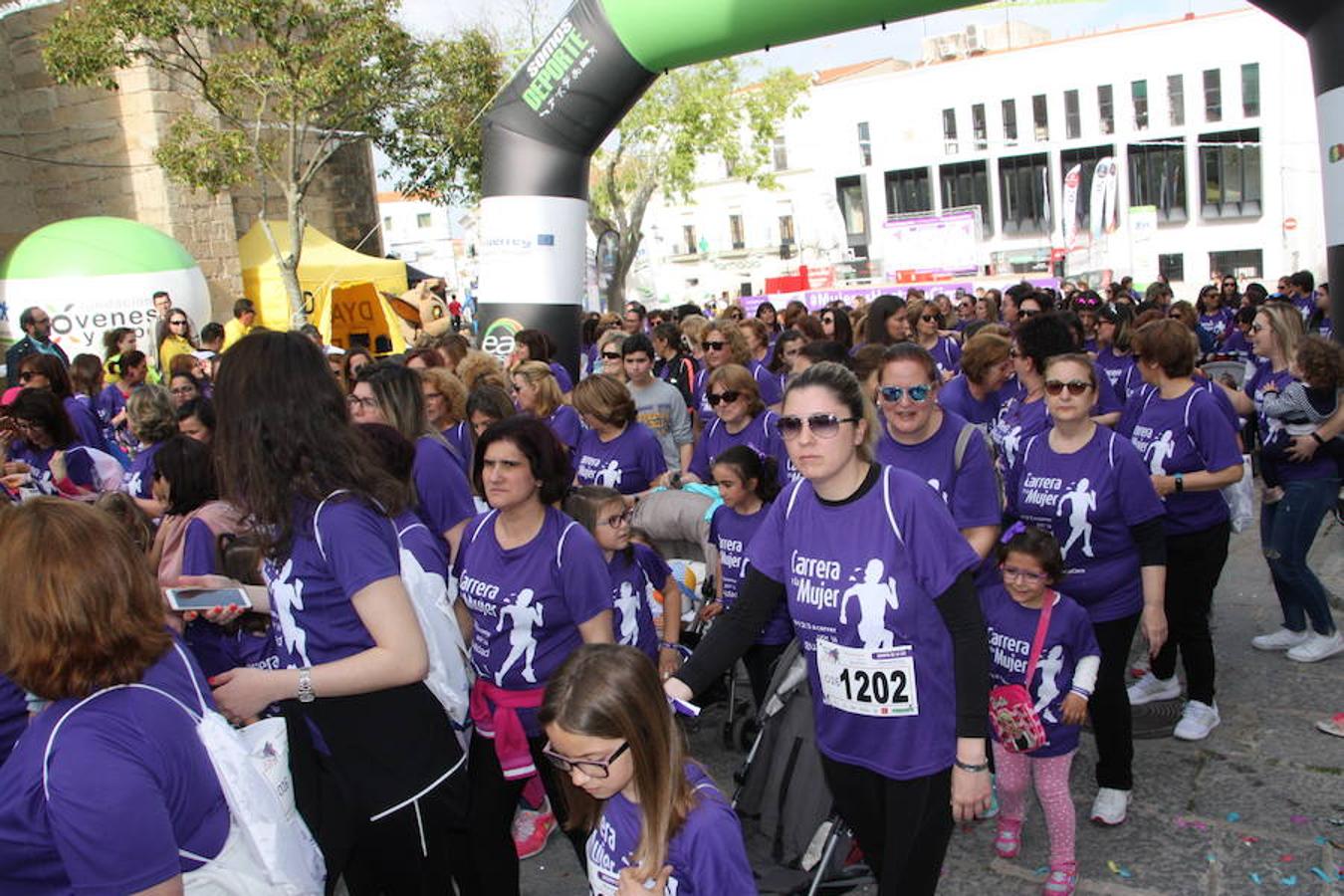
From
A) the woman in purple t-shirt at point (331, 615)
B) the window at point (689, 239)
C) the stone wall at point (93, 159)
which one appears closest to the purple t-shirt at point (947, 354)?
the woman in purple t-shirt at point (331, 615)

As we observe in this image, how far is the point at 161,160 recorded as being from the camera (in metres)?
18.6

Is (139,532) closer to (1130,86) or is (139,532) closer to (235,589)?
(235,589)

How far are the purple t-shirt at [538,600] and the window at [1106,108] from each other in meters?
53.9

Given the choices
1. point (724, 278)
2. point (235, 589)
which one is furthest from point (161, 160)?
point (724, 278)

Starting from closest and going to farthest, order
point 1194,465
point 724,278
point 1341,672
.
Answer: point 1194,465
point 1341,672
point 724,278

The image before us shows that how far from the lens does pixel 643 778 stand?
82.8 inches

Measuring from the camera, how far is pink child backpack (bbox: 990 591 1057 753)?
3.51 m

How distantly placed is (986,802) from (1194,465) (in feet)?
8.80

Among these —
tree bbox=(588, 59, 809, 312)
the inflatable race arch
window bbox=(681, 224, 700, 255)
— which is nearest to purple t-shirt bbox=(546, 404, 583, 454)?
the inflatable race arch

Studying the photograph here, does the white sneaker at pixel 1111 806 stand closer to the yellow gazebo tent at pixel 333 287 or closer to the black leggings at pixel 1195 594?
the black leggings at pixel 1195 594

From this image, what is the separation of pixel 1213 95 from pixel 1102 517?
53.0 m

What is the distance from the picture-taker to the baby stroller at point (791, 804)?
2.98m

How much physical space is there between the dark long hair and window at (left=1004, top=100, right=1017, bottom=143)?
53819mm

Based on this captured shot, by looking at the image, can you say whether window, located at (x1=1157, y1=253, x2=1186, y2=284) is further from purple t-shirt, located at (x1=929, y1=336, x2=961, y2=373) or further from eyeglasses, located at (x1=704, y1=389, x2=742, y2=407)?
eyeglasses, located at (x1=704, y1=389, x2=742, y2=407)
